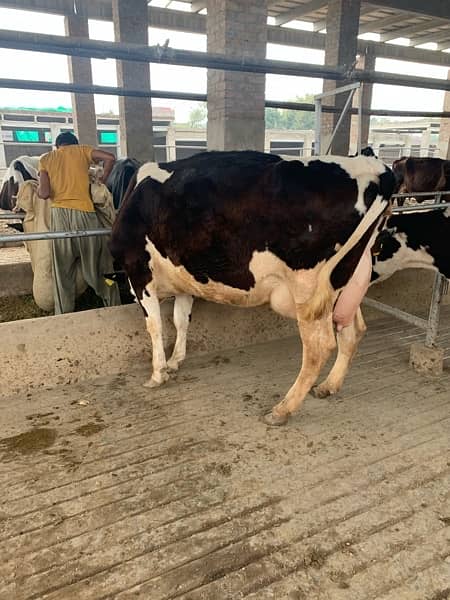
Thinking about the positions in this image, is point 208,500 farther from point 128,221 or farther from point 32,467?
point 128,221

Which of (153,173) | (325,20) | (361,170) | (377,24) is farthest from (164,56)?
(377,24)

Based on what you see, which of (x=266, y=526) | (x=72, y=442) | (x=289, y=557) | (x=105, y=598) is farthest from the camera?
(x=72, y=442)

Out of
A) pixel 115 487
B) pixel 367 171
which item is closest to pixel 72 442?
pixel 115 487

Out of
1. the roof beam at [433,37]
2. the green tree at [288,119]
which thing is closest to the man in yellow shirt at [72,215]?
the roof beam at [433,37]

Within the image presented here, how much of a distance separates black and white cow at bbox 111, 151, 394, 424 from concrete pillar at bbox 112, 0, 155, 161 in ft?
29.3

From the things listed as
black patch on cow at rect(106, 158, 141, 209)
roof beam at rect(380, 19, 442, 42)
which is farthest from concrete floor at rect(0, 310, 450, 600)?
roof beam at rect(380, 19, 442, 42)

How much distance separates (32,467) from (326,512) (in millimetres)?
1528

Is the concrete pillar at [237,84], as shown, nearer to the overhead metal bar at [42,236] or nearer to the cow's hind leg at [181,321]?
the cow's hind leg at [181,321]

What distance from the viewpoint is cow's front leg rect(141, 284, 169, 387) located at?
133 inches

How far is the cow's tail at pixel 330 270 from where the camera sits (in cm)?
264

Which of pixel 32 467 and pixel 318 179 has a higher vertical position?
pixel 318 179

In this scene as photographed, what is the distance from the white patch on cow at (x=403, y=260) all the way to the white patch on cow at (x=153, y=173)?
7.26 feet

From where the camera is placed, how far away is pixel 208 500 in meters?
2.22

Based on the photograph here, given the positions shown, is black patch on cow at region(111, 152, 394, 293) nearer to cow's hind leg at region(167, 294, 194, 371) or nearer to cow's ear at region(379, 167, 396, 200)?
cow's ear at region(379, 167, 396, 200)
